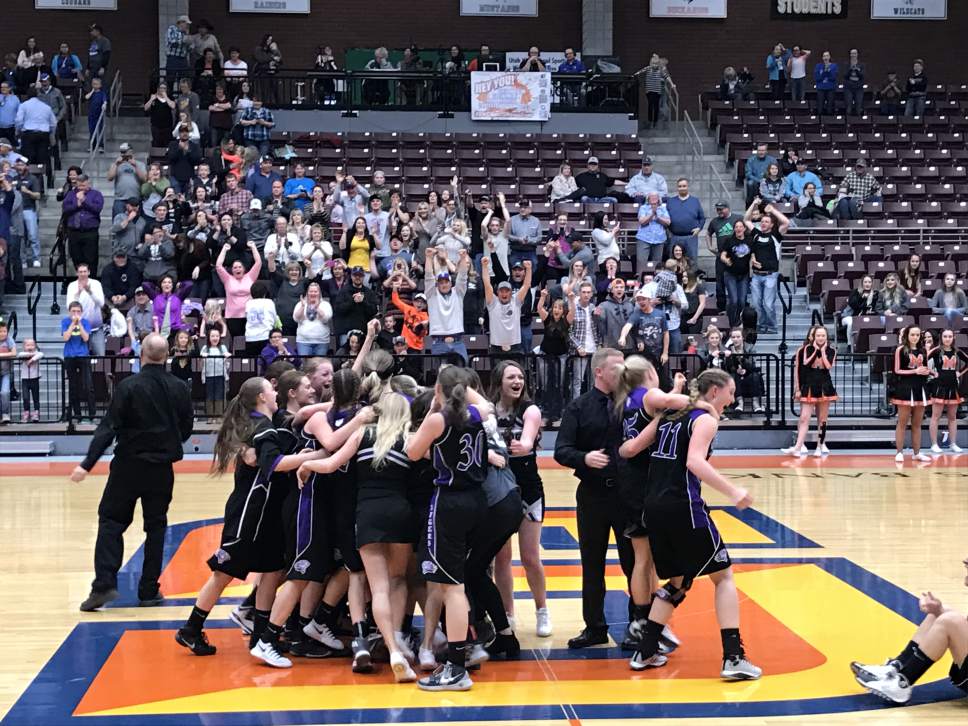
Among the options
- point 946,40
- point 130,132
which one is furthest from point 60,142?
point 946,40

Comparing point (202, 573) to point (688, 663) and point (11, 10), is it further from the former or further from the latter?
point (11, 10)

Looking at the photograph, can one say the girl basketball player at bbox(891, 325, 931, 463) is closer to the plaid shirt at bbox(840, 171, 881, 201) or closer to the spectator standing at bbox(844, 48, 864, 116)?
the plaid shirt at bbox(840, 171, 881, 201)

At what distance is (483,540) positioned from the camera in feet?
24.0

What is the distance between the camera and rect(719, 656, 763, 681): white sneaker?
7.11 meters

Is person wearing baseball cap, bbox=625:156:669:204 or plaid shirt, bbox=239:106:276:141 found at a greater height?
plaid shirt, bbox=239:106:276:141

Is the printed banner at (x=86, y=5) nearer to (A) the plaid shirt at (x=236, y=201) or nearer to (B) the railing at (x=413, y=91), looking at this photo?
(B) the railing at (x=413, y=91)

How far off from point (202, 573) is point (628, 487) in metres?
3.78

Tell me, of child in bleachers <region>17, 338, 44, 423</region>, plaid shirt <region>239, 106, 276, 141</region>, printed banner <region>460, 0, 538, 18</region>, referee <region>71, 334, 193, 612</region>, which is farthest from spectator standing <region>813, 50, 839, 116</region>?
referee <region>71, 334, 193, 612</region>

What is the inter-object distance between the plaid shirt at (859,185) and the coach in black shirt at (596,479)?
16.4 m

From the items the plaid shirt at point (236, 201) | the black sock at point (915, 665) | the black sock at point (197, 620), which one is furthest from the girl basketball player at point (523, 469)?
the plaid shirt at point (236, 201)

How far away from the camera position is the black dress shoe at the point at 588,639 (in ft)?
25.7

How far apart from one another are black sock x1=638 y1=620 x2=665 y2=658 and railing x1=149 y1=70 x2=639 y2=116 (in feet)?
64.2

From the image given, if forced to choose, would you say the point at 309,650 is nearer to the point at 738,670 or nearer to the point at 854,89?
the point at 738,670

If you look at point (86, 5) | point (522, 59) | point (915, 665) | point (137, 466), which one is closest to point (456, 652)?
point (915, 665)
